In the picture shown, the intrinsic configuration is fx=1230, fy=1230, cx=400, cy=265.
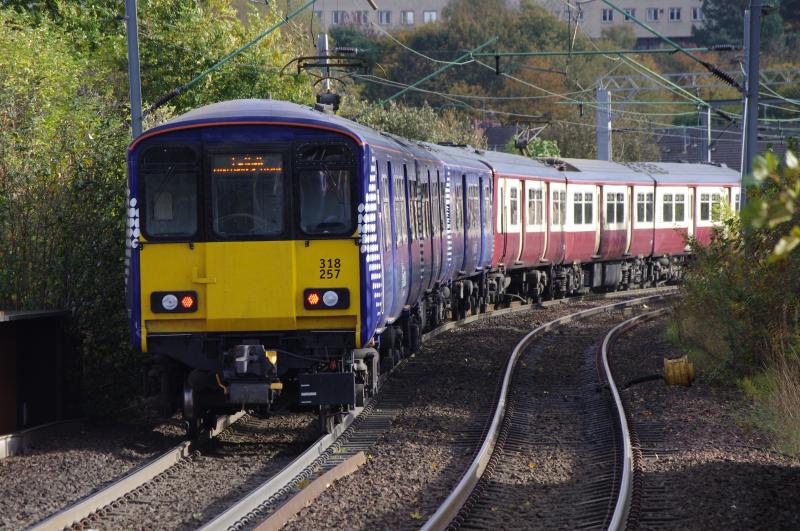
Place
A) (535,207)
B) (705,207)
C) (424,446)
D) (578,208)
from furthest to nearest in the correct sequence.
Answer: (705,207)
(578,208)
(535,207)
(424,446)

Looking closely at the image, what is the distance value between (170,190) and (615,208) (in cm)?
2080

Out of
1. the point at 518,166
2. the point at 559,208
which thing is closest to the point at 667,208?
the point at 559,208

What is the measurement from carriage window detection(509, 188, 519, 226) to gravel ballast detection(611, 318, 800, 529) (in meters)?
10.6

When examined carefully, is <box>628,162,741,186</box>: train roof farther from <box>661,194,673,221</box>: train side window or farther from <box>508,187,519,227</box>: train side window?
<box>508,187,519,227</box>: train side window

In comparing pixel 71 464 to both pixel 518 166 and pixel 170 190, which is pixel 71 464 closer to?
pixel 170 190

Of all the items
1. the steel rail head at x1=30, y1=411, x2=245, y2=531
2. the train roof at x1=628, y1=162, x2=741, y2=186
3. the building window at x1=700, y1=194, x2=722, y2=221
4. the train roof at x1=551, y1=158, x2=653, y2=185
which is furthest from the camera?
the building window at x1=700, y1=194, x2=722, y2=221

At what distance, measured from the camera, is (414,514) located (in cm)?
827

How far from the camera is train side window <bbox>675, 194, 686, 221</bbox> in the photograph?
32.4m

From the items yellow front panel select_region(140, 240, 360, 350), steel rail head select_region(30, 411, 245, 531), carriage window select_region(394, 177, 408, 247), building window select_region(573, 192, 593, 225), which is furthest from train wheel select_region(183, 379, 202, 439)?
building window select_region(573, 192, 593, 225)

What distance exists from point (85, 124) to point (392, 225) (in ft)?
16.8

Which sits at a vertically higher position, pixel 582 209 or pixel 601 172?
pixel 601 172

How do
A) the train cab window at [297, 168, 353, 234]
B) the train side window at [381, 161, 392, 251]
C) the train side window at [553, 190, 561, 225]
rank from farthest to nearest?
the train side window at [553, 190, 561, 225]
the train side window at [381, 161, 392, 251]
the train cab window at [297, 168, 353, 234]

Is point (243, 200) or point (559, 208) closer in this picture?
point (243, 200)

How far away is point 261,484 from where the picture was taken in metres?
8.98
